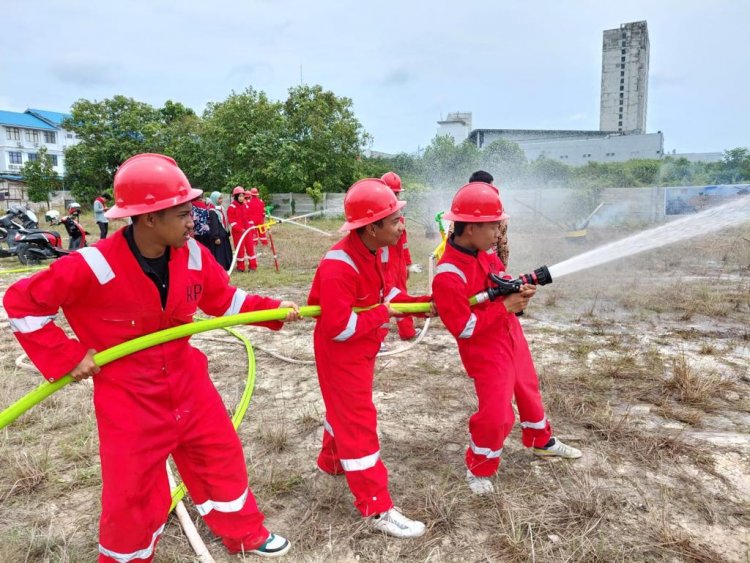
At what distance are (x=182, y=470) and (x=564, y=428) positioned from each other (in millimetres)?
2724

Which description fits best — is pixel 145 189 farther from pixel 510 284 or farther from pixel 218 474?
pixel 510 284

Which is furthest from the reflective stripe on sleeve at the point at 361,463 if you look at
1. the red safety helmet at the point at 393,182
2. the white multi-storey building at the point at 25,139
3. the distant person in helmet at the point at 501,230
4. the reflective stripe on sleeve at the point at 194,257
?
the white multi-storey building at the point at 25,139

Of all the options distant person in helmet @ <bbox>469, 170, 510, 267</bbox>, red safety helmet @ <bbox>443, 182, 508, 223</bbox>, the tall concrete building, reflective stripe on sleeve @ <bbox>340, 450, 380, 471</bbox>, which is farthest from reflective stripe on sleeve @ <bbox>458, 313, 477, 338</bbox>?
the tall concrete building

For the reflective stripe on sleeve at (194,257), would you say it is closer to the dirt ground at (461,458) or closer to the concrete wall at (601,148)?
the dirt ground at (461,458)

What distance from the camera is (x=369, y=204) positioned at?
280cm

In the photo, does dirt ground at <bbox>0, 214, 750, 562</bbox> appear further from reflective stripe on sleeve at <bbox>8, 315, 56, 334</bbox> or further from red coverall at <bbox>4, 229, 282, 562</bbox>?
reflective stripe on sleeve at <bbox>8, 315, 56, 334</bbox>

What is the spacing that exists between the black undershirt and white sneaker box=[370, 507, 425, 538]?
1.57 m

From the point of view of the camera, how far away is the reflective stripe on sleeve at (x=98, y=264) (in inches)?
84.0

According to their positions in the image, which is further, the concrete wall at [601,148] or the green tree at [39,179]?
the concrete wall at [601,148]

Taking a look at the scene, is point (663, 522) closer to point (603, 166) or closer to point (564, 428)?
point (564, 428)

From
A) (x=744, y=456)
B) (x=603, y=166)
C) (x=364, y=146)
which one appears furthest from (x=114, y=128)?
(x=744, y=456)

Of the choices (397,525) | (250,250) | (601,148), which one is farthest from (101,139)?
(601,148)

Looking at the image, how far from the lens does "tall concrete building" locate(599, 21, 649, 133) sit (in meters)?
82.6

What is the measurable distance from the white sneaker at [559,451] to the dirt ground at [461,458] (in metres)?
0.05
